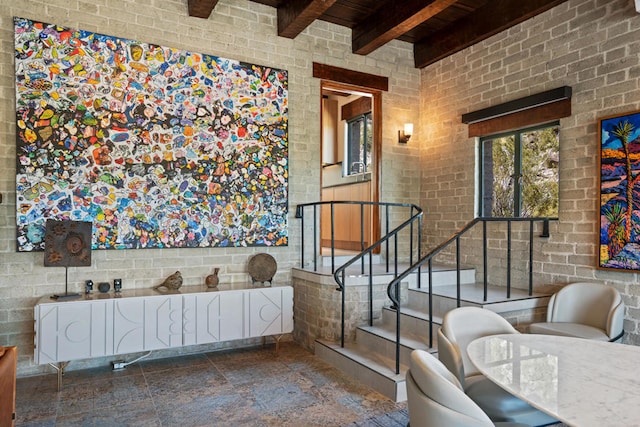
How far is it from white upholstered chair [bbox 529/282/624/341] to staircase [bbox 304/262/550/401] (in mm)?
291

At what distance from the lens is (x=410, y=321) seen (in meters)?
4.09

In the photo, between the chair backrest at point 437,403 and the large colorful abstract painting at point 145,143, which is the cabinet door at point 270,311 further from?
the chair backrest at point 437,403

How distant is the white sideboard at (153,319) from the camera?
3529 mm

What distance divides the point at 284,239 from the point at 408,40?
3237 millimetres

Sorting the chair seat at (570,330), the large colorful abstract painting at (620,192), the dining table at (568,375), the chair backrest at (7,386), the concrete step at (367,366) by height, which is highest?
the large colorful abstract painting at (620,192)

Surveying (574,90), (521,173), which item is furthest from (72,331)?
(574,90)

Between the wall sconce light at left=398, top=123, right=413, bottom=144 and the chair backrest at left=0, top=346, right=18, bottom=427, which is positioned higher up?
the wall sconce light at left=398, top=123, right=413, bottom=144

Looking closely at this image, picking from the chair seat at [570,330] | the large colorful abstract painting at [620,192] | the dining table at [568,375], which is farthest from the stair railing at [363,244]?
the dining table at [568,375]

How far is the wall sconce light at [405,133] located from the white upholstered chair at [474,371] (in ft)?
11.8

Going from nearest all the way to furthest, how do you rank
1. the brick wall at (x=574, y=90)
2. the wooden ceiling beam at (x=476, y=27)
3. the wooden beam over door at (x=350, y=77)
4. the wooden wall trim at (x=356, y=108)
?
the brick wall at (x=574, y=90), the wooden ceiling beam at (x=476, y=27), the wooden beam over door at (x=350, y=77), the wooden wall trim at (x=356, y=108)

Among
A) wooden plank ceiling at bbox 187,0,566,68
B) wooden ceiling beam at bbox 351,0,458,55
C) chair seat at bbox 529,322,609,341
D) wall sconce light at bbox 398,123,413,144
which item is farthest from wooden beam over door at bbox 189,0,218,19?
chair seat at bbox 529,322,609,341

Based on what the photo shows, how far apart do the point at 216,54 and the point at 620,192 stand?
4164 mm

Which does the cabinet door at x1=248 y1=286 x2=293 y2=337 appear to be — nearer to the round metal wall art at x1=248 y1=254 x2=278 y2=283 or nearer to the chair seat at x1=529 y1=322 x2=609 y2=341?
the round metal wall art at x1=248 y1=254 x2=278 y2=283

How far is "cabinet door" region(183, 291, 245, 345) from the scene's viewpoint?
403 cm
